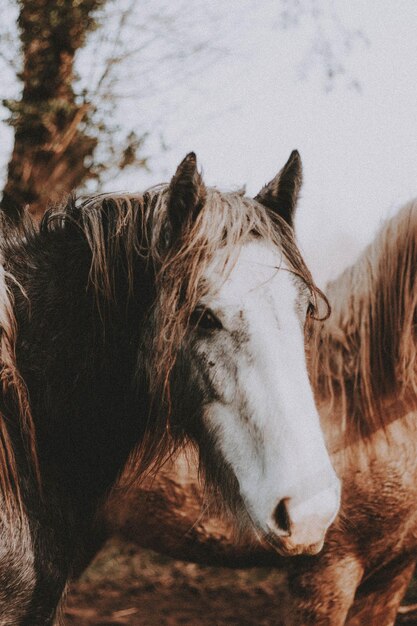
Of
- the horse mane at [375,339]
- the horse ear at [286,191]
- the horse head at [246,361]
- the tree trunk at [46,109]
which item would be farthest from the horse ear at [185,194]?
the tree trunk at [46,109]

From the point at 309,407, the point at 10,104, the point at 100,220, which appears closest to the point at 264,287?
the point at 309,407

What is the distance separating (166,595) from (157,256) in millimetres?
4061

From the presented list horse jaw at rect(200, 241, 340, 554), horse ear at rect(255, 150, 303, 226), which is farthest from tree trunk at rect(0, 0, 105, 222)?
horse jaw at rect(200, 241, 340, 554)

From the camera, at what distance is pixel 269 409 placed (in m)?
1.62

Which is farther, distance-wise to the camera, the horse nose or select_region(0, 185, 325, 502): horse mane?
select_region(0, 185, 325, 502): horse mane

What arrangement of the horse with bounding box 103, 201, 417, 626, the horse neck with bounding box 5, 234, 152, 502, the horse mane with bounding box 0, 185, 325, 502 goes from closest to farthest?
1. the horse mane with bounding box 0, 185, 325, 502
2. the horse neck with bounding box 5, 234, 152, 502
3. the horse with bounding box 103, 201, 417, 626

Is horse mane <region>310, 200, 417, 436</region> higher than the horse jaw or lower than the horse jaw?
lower

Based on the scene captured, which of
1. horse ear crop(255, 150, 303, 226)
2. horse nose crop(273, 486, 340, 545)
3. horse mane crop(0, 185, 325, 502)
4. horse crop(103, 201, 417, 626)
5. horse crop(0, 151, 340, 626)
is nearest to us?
horse nose crop(273, 486, 340, 545)

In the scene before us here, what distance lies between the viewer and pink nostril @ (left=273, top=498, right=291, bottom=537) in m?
1.55

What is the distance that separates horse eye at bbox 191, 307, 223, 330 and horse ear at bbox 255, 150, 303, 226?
538 millimetres

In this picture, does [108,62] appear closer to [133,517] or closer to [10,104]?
[10,104]

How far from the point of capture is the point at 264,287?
1.77 metres

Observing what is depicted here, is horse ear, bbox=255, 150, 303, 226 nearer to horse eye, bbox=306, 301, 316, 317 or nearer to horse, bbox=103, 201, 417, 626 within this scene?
horse eye, bbox=306, 301, 316, 317

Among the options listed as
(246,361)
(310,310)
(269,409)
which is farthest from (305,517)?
(310,310)
